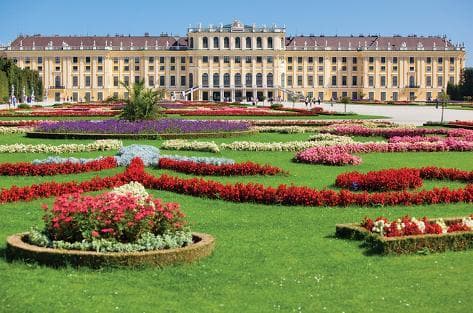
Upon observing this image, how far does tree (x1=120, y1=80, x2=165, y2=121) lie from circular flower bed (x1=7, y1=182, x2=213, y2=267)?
51.1 feet

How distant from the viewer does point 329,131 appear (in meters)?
23.0

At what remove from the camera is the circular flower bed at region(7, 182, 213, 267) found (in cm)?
673

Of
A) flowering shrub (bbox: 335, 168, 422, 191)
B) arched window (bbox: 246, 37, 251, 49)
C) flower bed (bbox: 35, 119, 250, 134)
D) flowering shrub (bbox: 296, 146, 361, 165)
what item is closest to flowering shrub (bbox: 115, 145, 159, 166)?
flowering shrub (bbox: 296, 146, 361, 165)

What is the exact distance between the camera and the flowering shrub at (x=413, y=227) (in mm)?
7539

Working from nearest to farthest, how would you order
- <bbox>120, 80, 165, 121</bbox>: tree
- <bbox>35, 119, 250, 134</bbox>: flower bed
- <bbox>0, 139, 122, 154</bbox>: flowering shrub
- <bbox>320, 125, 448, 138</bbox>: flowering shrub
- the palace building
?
<bbox>0, 139, 122, 154</bbox>: flowering shrub, <bbox>35, 119, 250, 134</bbox>: flower bed, <bbox>320, 125, 448, 138</bbox>: flowering shrub, <bbox>120, 80, 165, 121</bbox>: tree, the palace building

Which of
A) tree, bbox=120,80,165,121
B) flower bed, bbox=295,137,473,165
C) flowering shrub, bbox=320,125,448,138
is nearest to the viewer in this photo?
flower bed, bbox=295,137,473,165

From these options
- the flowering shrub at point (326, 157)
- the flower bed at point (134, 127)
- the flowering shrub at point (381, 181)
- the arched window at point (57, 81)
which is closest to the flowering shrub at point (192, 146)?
the flowering shrub at point (326, 157)

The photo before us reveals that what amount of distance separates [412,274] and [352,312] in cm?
123

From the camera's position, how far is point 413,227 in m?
7.54

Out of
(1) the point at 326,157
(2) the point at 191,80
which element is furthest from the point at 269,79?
(1) the point at 326,157

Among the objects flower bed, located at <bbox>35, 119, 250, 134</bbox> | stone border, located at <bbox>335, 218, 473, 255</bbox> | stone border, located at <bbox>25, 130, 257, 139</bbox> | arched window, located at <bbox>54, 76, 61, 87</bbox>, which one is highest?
arched window, located at <bbox>54, 76, 61, 87</bbox>

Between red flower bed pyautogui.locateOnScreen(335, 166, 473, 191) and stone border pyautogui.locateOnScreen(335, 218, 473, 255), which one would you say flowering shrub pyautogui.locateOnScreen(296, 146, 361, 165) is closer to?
red flower bed pyautogui.locateOnScreen(335, 166, 473, 191)

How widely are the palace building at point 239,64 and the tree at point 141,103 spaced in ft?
198

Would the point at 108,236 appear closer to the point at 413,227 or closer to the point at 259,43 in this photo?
the point at 413,227
